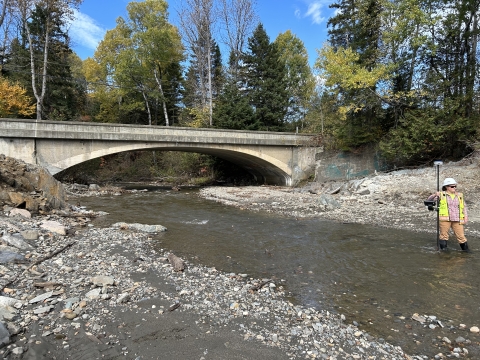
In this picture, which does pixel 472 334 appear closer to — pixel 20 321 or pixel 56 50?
pixel 20 321

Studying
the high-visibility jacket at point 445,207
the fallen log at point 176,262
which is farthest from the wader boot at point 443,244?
the fallen log at point 176,262

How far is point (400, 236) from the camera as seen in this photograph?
372 inches

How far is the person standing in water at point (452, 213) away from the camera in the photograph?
7.52 meters

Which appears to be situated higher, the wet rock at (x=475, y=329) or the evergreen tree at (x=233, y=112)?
the evergreen tree at (x=233, y=112)

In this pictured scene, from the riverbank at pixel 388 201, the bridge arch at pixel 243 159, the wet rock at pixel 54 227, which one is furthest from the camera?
the bridge arch at pixel 243 159

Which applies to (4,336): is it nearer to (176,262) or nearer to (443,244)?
(176,262)

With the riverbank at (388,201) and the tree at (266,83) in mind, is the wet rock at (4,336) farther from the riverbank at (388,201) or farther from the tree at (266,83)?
the tree at (266,83)

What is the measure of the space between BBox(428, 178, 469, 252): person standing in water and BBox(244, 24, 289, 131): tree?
78.9ft

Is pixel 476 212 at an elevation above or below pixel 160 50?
below

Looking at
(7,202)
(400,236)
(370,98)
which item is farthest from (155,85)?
(400,236)

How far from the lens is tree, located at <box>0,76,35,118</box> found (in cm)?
2520

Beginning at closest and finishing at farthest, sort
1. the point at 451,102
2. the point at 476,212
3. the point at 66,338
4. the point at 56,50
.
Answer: the point at 66,338
the point at 476,212
the point at 451,102
the point at 56,50

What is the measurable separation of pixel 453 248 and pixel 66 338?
28.9 feet

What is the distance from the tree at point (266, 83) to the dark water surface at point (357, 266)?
21.2m
